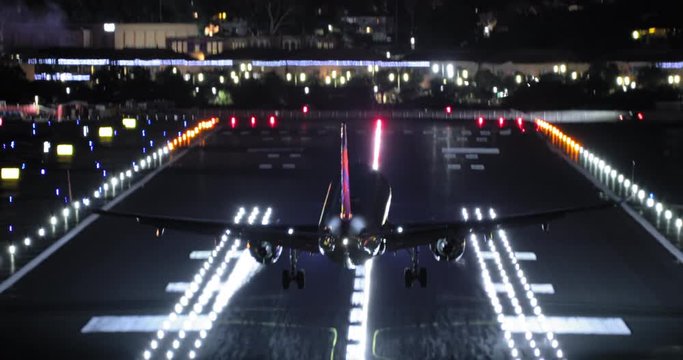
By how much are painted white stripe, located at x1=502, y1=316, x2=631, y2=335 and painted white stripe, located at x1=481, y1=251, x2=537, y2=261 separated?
10.9 m

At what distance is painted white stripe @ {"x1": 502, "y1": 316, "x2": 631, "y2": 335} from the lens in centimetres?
3700

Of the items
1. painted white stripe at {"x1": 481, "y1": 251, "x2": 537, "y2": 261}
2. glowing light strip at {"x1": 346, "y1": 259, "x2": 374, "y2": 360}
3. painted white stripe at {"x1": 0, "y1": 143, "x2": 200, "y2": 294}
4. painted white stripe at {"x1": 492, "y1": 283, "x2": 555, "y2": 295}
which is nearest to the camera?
glowing light strip at {"x1": 346, "y1": 259, "x2": 374, "y2": 360}

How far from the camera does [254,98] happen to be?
541 ft

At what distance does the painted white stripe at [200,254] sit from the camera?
5000 cm

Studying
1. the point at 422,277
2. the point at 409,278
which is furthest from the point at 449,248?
the point at 409,278

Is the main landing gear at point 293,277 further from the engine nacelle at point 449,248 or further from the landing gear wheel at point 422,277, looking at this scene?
the engine nacelle at point 449,248

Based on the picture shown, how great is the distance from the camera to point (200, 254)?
5081 centimetres

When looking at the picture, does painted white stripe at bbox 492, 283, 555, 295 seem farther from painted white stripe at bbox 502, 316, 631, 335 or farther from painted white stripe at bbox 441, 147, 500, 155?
painted white stripe at bbox 441, 147, 500, 155

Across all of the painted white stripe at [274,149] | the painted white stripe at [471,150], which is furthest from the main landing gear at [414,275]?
the painted white stripe at [274,149]

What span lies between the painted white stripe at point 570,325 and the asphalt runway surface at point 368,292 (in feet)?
0.28

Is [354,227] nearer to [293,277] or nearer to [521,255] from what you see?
[293,277]

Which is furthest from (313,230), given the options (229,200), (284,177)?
(284,177)

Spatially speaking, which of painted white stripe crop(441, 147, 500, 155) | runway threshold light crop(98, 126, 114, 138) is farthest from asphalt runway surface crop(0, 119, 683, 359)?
runway threshold light crop(98, 126, 114, 138)

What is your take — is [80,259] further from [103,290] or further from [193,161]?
[193,161]
